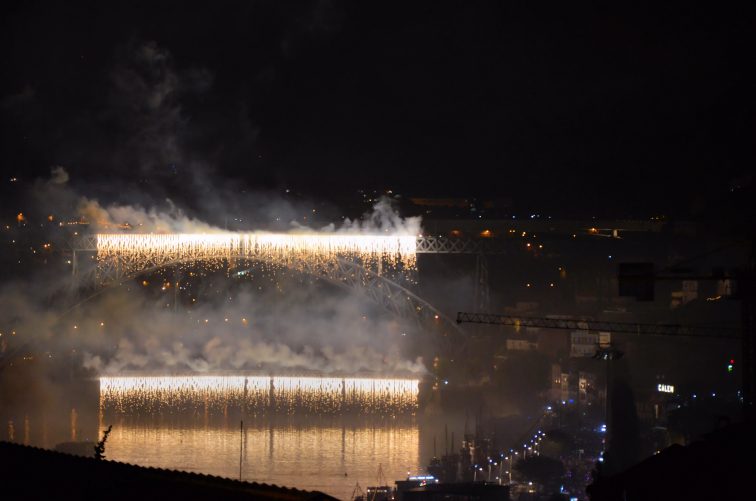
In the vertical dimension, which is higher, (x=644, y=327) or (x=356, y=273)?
(x=356, y=273)

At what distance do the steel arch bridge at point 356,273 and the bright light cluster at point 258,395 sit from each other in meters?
2.99

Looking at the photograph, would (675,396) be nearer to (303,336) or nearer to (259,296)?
(303,336)

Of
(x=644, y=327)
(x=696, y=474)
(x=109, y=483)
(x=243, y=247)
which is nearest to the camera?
→ (x=109, y=483)

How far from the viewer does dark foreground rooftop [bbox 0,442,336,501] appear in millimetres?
7578

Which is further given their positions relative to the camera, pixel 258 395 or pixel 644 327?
pixel 258 395

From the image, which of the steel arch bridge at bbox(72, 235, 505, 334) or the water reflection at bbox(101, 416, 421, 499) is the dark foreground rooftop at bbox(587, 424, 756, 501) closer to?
the water reflection at bbox(101, 416, 421, 499)

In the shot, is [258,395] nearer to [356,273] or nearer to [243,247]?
[356,273]

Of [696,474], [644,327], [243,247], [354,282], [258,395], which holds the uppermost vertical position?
[243,247]

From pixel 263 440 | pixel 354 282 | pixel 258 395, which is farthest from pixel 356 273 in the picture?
pixel 263 440

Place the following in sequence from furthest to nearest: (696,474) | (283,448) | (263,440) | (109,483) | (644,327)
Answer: (644,327) < (263,440) < (283,448) < (696,474) < (109,483)

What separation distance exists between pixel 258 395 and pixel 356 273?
5665 mm

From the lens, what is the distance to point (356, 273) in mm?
29547

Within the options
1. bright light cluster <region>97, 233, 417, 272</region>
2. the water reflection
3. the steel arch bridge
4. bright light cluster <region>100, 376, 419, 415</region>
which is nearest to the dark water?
the water reflection

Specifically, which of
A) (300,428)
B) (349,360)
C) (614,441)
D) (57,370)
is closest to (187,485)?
(614,441)
